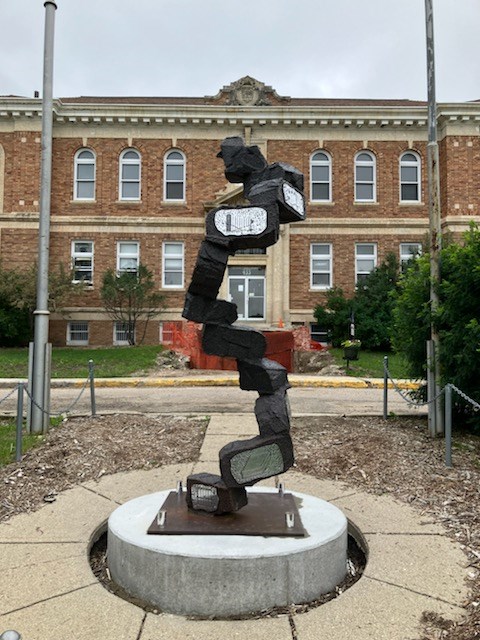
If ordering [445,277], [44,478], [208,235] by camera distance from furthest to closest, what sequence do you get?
→ [445,277] < [44,478] < [208,235]

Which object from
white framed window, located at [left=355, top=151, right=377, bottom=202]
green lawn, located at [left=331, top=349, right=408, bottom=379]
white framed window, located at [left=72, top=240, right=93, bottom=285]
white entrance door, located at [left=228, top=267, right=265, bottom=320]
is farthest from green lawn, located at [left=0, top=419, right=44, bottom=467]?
white framed window, located at [left=355, top=151, right=377, bottom=202]

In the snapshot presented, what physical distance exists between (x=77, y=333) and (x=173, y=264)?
5.28m

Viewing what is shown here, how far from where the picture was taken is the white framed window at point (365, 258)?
23969 mm

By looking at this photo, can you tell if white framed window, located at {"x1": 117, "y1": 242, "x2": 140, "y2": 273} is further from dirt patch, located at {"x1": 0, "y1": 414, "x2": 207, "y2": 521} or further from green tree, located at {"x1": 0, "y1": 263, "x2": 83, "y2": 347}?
dirt patch, located at {"x1": 0, "y1": 414, "x2": 207, "y2": 521}

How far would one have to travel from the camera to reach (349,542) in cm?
430

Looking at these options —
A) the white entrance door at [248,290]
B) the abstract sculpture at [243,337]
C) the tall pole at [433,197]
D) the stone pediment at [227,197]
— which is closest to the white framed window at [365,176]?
the stone pediment at [227,197]

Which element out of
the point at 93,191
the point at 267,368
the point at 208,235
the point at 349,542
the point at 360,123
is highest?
the point at 360,123

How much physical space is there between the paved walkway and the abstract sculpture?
965 millimetres

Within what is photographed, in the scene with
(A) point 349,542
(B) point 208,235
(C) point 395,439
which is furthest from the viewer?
(C) point 395,439

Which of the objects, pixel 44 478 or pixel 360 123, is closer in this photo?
pixel 44 478

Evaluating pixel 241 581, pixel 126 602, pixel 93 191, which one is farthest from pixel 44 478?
pixel 93 191

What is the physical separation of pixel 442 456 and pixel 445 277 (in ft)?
9.00

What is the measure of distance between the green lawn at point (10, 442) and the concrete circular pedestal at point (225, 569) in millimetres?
3104

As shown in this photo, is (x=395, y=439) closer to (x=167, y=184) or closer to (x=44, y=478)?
(x=44, y=478)
